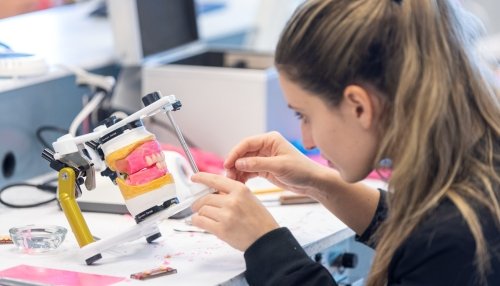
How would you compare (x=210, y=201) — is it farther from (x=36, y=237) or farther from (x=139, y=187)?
(x=36, y=237)

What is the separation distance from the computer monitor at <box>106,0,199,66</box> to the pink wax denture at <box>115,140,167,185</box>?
0.78 metres

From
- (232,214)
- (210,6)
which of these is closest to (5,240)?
(232,214)

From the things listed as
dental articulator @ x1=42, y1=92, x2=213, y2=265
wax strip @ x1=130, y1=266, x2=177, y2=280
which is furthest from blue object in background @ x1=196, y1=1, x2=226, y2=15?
wax strip @ x1=130, y1=266, x2=177, y2=280

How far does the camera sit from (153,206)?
54.6 inches

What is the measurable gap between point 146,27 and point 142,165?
85 cm

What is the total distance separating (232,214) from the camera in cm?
134

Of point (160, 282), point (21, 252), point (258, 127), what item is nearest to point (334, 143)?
point (160, 282)

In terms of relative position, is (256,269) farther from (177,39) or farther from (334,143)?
(177,39)

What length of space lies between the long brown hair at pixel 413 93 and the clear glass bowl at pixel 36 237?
51 cm

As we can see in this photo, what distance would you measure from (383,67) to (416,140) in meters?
0.10

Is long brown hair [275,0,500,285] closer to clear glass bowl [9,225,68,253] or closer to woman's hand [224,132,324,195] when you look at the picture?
woman's hand [224,132,324,195]

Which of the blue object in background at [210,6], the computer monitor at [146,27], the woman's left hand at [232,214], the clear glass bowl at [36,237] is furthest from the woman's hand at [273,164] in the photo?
the blue object in background at [210,6]

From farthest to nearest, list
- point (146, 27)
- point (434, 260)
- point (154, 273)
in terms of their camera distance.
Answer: point (146, 27) → point (154, 273) → point (434, 260)

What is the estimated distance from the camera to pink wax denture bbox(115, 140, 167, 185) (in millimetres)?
1363
